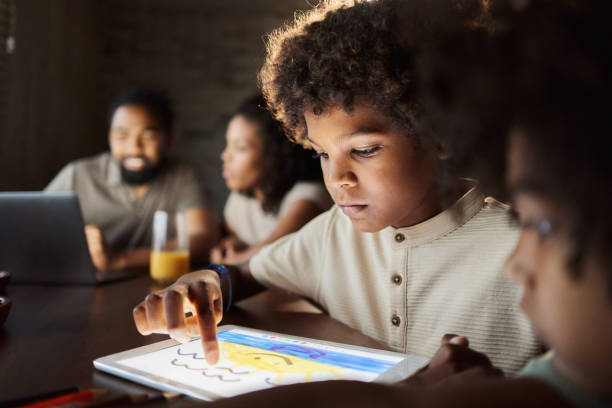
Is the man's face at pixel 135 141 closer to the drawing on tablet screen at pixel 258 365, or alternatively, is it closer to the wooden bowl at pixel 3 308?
the wooden bowl at pixel 3 308

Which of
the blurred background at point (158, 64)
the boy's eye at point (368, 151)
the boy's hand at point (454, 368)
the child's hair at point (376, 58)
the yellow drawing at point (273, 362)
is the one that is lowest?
the yellow drawing at point (273, 362)

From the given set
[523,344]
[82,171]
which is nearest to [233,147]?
[82,171]

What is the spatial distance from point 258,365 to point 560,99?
0.47 meters

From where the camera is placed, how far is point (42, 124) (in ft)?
9.84

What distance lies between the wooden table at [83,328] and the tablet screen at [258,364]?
0.16ft

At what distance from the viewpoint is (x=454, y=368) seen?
1.89ft

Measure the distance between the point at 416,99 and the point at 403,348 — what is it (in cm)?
46

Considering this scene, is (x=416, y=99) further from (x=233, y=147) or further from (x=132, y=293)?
(x=233, y=147)

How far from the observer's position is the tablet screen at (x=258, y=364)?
609mm

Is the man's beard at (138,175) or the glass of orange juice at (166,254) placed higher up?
the man's beard at (138,175)

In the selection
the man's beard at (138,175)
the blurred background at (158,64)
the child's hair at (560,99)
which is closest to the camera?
the child's hair at (560,99)

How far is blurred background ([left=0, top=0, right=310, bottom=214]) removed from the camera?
325 centimetres

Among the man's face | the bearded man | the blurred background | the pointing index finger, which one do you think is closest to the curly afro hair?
the pointing index finger

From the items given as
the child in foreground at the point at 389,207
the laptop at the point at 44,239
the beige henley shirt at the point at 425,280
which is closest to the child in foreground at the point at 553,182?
the child in foreground at the point at 389,207
